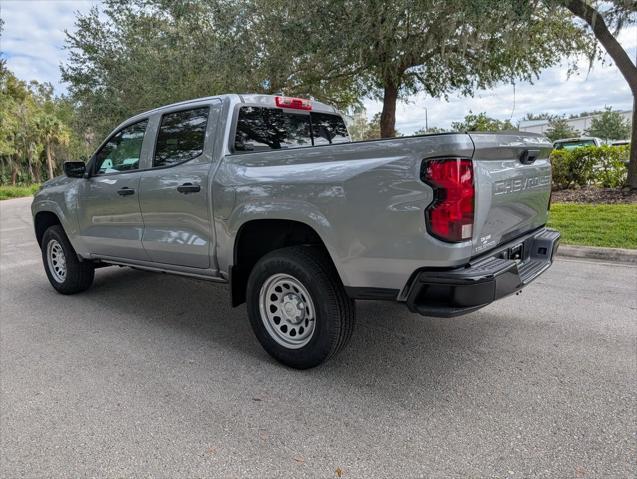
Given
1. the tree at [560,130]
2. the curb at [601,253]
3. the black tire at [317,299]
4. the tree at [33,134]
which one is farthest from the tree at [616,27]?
the tree at [560,130]

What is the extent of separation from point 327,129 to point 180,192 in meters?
1.65

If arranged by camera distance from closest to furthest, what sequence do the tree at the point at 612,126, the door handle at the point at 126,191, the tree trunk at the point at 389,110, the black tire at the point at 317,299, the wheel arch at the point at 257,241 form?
the black tire at the point at 317,299 < the wheel arch at the point at 257,241 < the door handle at the point at 126,191 < the tree trunk at the point at 389,110 < the tree at the point at 612,126

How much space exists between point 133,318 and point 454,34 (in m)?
8.96

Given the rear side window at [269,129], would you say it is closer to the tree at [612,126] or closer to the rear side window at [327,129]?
the rear side window at [327,129]

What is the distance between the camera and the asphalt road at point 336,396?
7.89ft

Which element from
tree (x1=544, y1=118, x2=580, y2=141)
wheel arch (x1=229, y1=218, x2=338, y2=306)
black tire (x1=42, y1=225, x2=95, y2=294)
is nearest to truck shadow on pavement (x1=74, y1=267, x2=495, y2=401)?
black tire (x1=42, y1=225, x2=95, y2=294)

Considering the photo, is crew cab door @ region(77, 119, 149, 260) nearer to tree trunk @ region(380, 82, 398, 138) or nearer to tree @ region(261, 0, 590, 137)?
tree @ region(261, 0, 590, 137)

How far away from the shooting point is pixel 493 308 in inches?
179

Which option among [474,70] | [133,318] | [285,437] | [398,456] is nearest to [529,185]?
[398,456]

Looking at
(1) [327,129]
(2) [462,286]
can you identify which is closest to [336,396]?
(2) [462,286]

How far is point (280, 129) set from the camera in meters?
4.19

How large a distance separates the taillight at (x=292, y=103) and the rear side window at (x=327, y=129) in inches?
5.8

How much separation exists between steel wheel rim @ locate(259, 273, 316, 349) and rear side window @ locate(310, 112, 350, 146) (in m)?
1.64

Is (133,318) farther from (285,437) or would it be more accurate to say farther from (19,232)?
(19,232)
